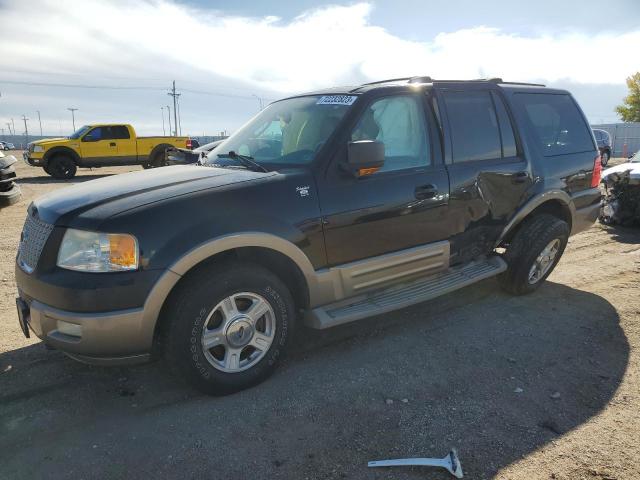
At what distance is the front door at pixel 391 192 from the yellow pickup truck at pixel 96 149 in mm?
14329

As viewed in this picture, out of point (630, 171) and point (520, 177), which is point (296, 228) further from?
point (630, 171)

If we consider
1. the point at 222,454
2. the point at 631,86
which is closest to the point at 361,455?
the point at 222,454

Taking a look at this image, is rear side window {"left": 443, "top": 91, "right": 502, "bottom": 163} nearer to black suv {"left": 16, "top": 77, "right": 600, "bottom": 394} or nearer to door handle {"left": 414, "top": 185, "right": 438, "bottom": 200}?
black suv {"left": 16, "top": 77, "right": 600, "bottom": 394}

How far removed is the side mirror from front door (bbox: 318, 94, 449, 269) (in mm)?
91

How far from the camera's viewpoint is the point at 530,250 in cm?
448

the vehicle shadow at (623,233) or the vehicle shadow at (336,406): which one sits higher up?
the vehicle shadow at (623,233)

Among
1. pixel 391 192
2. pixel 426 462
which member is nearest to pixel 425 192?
pixel 391 192

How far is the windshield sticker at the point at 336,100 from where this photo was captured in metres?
3.51

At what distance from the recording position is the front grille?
277cm

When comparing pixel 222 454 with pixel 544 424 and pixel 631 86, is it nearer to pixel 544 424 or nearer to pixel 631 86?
pixel 544 424

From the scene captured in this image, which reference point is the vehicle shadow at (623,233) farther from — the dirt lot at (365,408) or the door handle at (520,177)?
the door handle at (520,177)

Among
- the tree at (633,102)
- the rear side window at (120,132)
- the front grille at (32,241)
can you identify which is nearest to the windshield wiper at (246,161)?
the front grille at (32,241)

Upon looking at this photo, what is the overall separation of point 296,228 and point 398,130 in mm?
1262

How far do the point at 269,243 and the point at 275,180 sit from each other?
0.43 metres
